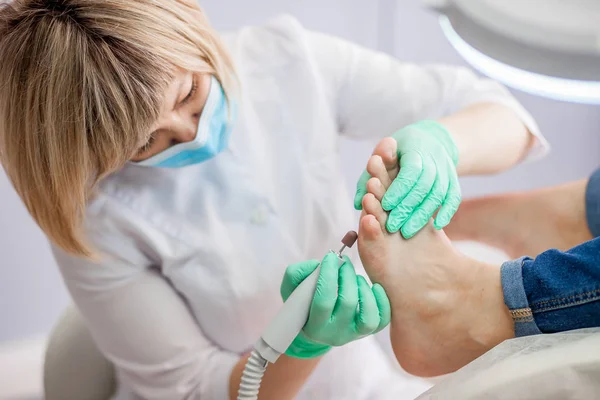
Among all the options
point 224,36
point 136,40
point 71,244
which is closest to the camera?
point 136,40

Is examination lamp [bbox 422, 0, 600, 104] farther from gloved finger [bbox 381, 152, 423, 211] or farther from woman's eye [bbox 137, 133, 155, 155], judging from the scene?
woman's eye [bbox 137, 133, 155, 155]

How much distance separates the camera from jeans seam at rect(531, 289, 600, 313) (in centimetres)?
75

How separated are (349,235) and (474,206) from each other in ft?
1.60

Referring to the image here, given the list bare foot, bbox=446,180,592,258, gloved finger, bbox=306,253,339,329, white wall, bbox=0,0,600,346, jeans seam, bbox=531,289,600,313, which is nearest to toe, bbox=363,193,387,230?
gloved finger, bbox=306,253,339,329

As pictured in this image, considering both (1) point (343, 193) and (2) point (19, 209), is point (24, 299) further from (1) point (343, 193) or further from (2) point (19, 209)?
(1) point (343, 193)

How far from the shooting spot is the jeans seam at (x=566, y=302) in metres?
0.75

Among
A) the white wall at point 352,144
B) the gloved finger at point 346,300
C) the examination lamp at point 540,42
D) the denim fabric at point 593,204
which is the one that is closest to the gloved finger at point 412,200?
the gloved finger at point 346,300

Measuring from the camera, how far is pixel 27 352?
1.75 metres

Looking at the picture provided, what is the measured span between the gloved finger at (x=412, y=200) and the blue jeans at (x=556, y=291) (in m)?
0.15

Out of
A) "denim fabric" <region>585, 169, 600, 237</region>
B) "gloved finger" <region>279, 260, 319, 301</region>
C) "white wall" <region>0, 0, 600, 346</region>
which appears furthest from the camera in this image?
"white wall" <region>0, 0, 600, 346</region>

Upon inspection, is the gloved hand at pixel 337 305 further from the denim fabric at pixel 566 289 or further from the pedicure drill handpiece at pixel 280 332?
the denim fabric at pixel 566 289

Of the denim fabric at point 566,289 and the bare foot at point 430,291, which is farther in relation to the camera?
the bare foot at point 430,291

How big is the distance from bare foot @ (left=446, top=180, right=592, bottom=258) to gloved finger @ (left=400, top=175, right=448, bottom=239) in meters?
0.32

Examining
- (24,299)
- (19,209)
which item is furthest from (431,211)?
(24,299)
